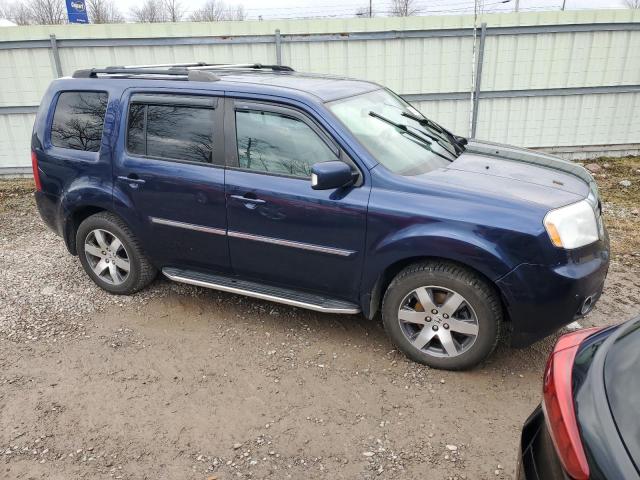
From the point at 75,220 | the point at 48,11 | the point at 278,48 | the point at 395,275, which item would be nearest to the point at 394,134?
the point at 395,275

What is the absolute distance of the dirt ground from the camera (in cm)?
285

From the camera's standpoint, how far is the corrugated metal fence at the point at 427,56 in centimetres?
860

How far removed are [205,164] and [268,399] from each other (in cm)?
179

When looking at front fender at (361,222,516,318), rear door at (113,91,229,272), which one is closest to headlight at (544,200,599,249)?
front fender at (361,222,516,318)

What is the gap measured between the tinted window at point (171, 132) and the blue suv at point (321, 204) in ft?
0.04

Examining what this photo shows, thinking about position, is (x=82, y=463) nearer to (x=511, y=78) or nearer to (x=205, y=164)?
(x=205, y=164)

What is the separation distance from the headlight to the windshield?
92 cm

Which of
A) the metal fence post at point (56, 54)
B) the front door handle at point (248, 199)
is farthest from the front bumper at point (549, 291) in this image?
the metal fence post at point (56, 54)

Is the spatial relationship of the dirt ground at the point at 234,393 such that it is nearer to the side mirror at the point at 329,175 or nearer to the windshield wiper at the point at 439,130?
the side mirror at the point at 329,175

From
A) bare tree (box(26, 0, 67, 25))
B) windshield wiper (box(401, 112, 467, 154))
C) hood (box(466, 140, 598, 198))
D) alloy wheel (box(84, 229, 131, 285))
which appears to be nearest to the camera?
hood (box(466, 140, 598, 198))

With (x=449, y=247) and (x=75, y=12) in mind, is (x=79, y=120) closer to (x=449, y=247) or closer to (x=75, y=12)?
(x=449, y=247)

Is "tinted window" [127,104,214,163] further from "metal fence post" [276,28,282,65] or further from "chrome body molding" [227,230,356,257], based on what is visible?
"metal fence post" [276,28,282,65]

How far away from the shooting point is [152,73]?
4.23 m

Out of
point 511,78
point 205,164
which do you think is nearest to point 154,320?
point 205,164
